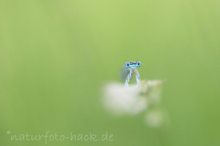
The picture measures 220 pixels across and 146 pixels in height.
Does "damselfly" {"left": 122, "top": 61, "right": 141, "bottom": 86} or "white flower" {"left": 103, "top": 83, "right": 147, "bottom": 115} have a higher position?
"damselfly" {"left": 122, "top": 61, "right": 141, "bottom": 86}

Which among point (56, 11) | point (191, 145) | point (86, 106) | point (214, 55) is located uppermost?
point (56, 11)

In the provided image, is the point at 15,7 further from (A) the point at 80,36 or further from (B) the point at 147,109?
(B) the point at 147,109

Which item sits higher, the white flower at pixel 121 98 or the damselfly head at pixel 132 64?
the damselfly head at pixel 132 64

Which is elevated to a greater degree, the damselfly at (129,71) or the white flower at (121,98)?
the damselfly at (129,71)

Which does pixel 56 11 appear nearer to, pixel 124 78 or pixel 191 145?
pixel 124 78

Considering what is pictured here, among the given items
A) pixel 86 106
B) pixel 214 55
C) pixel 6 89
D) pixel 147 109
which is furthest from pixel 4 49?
pixel 214 55

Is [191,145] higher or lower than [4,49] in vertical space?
lower

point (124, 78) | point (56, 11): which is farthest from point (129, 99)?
point (56, 11)
